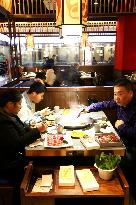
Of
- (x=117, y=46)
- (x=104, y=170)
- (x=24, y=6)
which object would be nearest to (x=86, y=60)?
(x=117, y=46)

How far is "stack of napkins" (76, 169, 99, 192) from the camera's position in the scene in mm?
2541

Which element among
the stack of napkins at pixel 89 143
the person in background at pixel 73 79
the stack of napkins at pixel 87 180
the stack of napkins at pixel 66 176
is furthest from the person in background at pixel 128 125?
the person in background at pixel 73 79

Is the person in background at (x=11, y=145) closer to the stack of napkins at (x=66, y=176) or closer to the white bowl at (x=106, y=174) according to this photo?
the stack of napkins at (x=66, y=176)

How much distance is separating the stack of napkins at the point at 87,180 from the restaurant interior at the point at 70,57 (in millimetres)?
64

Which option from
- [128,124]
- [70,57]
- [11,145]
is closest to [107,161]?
[11,145]

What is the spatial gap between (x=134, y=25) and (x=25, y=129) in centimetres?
880

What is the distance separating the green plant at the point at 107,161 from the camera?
2.72 m

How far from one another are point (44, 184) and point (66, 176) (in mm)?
264

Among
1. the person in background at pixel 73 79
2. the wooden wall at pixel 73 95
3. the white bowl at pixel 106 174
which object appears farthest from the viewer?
the person in background at pixel 73 79

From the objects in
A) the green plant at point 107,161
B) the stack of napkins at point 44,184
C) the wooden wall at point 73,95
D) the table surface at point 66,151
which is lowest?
the stack of napkins at point 44,184

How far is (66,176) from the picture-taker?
2.76m

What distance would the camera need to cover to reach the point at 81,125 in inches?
141

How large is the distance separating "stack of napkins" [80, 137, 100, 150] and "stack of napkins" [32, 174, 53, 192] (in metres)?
0.54

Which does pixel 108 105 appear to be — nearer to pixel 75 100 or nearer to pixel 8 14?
pixel 75 100
